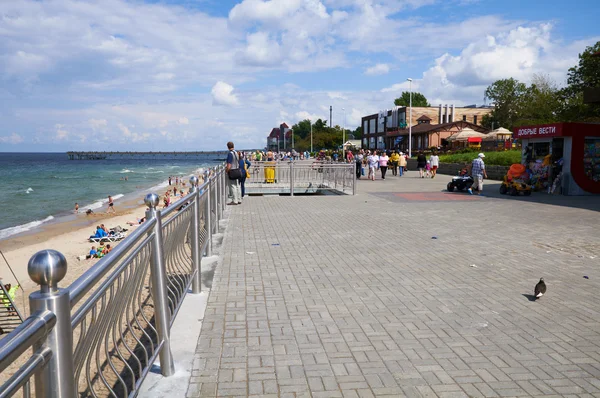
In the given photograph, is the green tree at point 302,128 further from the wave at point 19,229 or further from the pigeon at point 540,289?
the pigeon at point 540,289

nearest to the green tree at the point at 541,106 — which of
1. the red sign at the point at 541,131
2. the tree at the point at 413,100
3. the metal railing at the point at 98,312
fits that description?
the red sign at the point at 541,131

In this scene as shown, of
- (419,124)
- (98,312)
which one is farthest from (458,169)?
(419,124)

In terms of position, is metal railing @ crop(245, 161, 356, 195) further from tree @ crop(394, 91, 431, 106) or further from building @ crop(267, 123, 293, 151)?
building @ crop(267, 123, 293, 151)

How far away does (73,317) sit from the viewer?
1.88 meters

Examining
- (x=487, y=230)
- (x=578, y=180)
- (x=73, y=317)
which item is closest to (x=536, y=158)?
(x=578, y=180)

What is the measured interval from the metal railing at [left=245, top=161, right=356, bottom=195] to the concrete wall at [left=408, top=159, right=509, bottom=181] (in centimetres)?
1112

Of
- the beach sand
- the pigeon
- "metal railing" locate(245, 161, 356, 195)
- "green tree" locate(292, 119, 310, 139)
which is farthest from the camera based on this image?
"green tree" locate(292, 119, 310, 139)

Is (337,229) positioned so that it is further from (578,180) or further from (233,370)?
(578,180)

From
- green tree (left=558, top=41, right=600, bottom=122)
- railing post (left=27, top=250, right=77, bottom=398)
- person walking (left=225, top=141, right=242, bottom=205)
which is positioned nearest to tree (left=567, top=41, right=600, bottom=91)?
green tree (left=558, top=41, right=600, bottom=122)

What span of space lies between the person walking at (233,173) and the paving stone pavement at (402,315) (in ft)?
12.4

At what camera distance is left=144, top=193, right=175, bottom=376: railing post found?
3.39 meters

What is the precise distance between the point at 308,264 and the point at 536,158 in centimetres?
1508

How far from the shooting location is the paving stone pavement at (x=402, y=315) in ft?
11.4

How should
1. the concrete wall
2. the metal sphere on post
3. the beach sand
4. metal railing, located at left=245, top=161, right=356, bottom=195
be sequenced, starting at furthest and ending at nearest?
the concrete wall, metal railing, located at left=245, top=161, right=356, bottom=195, the beach sand, the metal sphere on post
